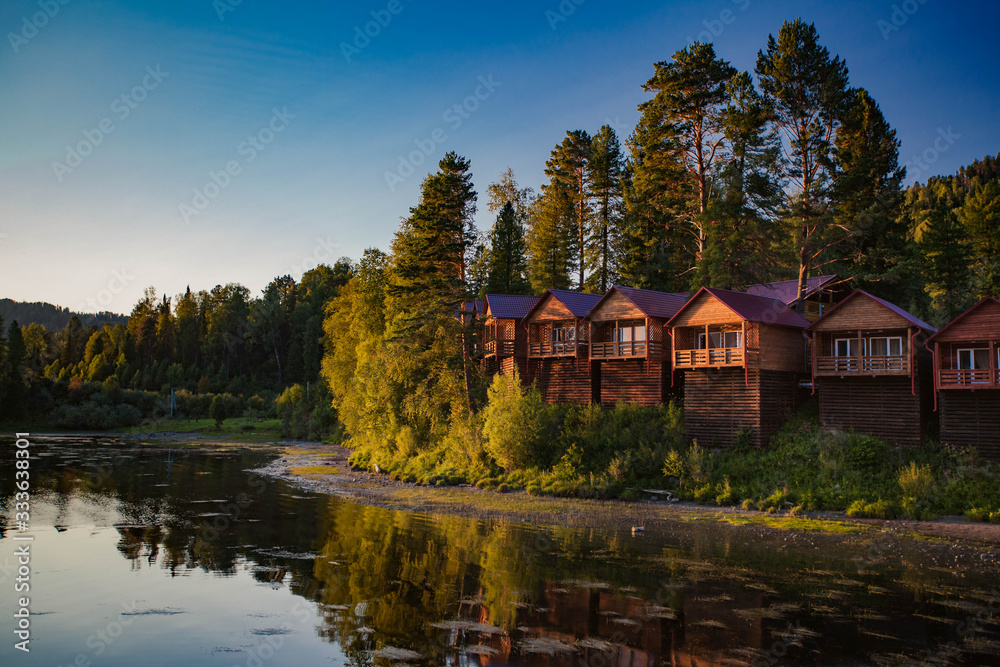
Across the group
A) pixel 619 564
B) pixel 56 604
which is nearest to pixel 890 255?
pixel 619 564

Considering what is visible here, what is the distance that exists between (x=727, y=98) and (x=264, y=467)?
4080cm

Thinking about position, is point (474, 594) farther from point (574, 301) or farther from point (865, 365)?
point (574, 301)

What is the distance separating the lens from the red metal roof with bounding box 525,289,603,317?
138ft

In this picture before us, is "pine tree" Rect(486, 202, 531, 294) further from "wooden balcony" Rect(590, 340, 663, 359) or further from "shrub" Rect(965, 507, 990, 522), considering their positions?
"shrub" Rect(965, 507, 990, 522)

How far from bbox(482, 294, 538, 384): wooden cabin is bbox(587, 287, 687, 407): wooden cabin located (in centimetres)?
570

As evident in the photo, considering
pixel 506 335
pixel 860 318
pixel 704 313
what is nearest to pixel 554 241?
pixel 506 335

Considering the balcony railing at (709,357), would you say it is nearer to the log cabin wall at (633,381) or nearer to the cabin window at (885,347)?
the log cabin wall at (633,381)

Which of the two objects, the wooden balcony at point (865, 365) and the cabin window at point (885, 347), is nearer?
the wooden balcony at point (865, 365)

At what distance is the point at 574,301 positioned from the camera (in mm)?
43344

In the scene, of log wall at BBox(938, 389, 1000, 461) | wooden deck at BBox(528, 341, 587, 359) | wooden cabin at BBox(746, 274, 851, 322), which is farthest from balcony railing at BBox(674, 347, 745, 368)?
log wall at BBox(938, 389, 1000, 461)

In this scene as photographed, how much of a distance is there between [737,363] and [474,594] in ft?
70.5

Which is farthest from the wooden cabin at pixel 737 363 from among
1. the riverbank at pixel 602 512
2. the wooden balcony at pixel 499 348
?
the wooden balcony at pixel 499 348

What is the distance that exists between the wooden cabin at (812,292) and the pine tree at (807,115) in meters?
1.09

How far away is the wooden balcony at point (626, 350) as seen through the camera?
38.2 metres
